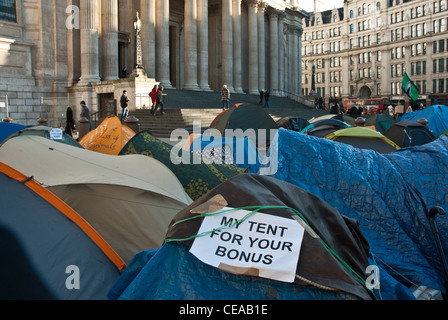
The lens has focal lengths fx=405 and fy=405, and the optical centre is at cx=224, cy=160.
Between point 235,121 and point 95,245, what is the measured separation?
10.8 m

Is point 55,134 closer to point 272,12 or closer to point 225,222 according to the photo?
point 225,222

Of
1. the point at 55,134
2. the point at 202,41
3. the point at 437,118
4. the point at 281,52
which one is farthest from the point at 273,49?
the point at 55,134

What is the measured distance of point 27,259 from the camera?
308 cm

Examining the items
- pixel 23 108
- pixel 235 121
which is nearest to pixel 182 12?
pixel 23 108

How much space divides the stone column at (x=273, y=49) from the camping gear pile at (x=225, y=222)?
35756mm

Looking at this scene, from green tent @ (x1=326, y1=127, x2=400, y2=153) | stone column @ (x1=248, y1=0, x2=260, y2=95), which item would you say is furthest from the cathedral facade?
green tent @ (x1=326, y1=127, x2=400, y2=153)

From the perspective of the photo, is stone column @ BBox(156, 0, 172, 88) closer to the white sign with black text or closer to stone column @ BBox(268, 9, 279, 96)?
stone column @ BBox(268, 9, 279, 96)

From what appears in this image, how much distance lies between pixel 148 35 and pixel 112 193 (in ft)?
79.3

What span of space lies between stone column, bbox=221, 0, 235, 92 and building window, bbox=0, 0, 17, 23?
1685 cm

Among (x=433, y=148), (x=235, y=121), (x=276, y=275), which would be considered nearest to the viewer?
(x=276, y=275)

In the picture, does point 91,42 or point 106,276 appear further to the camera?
point 91,42

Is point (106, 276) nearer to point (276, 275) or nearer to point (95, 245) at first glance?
point (95, 245)

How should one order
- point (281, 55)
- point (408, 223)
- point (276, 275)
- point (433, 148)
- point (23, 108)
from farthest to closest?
1. point (281, 55)
2. point (23, 108)
3. point (433, 148)
4. point (408, 223)
5. point (276, 275)

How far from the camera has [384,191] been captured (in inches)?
189
